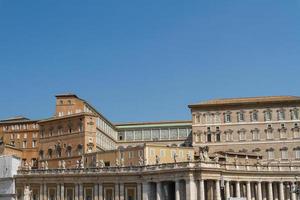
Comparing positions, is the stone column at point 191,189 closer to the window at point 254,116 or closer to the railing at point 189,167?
the railing at point 189,167

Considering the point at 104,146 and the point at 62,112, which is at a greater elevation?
the point at 62,112

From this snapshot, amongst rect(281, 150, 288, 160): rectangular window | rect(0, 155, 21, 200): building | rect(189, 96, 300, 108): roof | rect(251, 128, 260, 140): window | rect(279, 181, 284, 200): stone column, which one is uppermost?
rect(189, 96, 300, 108): roof

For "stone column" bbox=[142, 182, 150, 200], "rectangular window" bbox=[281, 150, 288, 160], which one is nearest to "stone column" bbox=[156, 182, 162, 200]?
"stone column" bbox=[142, 182, 150, 200]

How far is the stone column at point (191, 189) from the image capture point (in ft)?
213

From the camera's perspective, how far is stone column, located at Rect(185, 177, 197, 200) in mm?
64875

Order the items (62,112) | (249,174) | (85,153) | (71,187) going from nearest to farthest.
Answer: (249,174) → (71,187) → (85,153) → (62,112)

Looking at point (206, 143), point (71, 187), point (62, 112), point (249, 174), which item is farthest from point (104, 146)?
point (249, 174)

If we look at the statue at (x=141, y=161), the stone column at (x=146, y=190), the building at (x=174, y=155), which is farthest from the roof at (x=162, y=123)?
the stone column at (x=146, y=190)

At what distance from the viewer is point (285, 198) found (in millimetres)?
73688

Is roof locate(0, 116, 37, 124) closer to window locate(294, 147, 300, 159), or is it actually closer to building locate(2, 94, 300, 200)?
building locate(2, 94, 300, 200)

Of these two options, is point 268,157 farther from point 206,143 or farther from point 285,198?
point 285,198

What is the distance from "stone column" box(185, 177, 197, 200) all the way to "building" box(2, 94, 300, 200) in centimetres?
12

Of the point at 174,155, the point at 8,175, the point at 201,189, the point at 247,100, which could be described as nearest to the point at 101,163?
the point at 174,155

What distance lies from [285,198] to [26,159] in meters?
54.8
